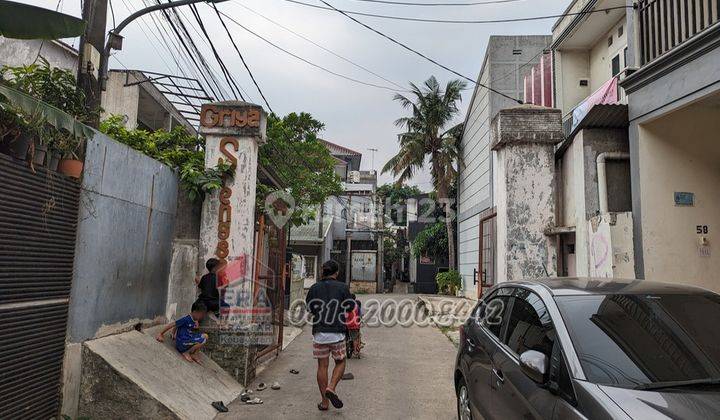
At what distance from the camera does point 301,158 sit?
17.9 meters

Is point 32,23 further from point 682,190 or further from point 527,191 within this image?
point 682,190

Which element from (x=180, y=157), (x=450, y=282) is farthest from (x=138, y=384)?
(x=450, y=282)

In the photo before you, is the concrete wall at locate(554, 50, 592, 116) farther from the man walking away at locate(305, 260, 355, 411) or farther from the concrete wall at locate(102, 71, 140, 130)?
the concrete wall at locate(102, 71, 140, 130)

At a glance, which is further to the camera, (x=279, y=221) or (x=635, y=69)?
(x=279, y=221)

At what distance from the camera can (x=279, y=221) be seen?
890 centimetres

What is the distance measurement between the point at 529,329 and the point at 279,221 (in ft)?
20.1

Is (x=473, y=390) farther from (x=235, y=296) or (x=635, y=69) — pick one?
(x=635, y=69)

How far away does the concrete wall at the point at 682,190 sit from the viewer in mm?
6309

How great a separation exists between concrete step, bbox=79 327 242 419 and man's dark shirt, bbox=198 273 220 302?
2.59ft

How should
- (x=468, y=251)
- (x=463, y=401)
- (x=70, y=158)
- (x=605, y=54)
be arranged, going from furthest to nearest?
(x=468, y=251)
(x=605, y=54)
(x=463, y=401)
(x=70, y=158)

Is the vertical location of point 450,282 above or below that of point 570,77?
below

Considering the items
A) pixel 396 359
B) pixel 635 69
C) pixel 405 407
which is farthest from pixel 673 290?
pixel 396 359

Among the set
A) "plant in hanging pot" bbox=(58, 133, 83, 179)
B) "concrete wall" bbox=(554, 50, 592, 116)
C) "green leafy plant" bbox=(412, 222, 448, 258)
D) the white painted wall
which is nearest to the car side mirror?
"plant in hanging pot" bbox=(58, 133, 83, 179)

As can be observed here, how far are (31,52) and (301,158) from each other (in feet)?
28.3
